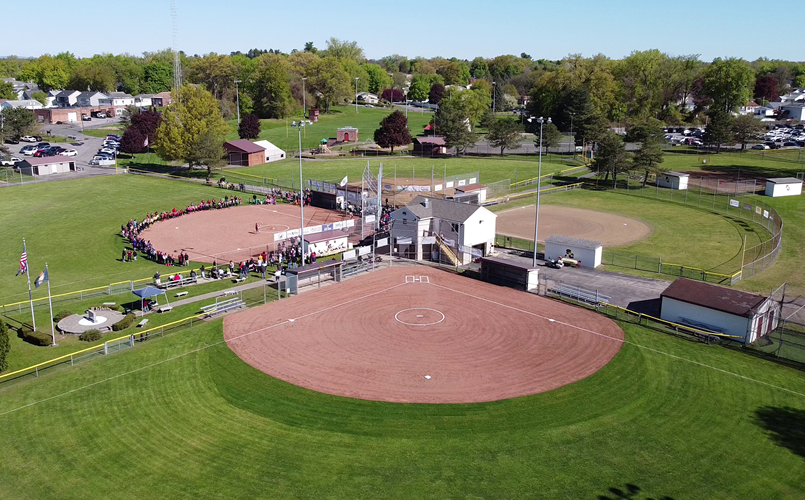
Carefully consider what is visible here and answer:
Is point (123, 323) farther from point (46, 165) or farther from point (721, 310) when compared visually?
point (46, 165)

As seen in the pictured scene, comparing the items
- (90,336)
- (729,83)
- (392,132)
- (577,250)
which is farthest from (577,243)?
(729,83)

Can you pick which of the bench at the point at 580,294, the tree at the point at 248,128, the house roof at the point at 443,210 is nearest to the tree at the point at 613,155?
the house roof at the point at 443,210

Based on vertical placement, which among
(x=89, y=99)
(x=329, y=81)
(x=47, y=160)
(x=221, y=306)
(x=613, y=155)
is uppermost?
(x=329, y=81)

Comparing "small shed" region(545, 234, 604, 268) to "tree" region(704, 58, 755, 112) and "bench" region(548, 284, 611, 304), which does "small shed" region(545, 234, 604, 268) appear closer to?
"bench" region(548, 284, 611, 304)

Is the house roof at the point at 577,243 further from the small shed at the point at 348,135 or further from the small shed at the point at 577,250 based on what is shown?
the small shed at the point at 348,135

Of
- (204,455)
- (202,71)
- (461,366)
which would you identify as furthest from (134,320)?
(202,71)

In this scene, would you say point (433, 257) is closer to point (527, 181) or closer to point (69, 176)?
point (527, 181)

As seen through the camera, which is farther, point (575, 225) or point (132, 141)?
point (132, 141)
